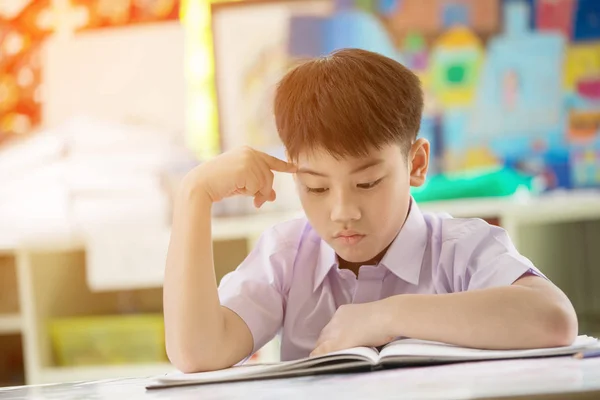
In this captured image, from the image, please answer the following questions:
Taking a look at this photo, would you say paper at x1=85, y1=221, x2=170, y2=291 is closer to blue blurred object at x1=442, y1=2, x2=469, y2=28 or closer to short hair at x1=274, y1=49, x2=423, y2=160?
blue blurred object at x1=442, y1=2, x2=469, y2=28

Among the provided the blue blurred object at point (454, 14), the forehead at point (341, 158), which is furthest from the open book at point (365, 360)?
the blue blurred object at point (454, 14)

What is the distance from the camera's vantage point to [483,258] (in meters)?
0.98

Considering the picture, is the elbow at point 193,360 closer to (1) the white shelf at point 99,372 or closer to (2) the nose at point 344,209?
(2) the nose at point 344,209

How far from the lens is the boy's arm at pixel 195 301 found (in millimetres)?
935

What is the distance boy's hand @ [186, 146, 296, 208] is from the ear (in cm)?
17

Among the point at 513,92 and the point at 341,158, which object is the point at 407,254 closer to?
the point at 341,158

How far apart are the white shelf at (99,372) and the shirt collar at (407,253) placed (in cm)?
126

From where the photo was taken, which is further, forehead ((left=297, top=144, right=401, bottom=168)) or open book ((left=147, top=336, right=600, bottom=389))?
forehead ((left=297, top=144, right=401, bottom=168))

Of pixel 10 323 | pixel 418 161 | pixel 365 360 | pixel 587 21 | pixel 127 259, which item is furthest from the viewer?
pixel 587 21

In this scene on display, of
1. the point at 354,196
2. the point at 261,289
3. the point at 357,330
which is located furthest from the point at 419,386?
the point at 261,289

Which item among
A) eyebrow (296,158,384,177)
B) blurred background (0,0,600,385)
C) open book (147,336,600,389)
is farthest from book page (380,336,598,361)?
blurred background (0,0,600,385)

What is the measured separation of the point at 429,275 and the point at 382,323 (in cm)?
20

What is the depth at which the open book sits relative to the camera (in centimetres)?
76

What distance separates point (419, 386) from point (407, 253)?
1.38 feet
